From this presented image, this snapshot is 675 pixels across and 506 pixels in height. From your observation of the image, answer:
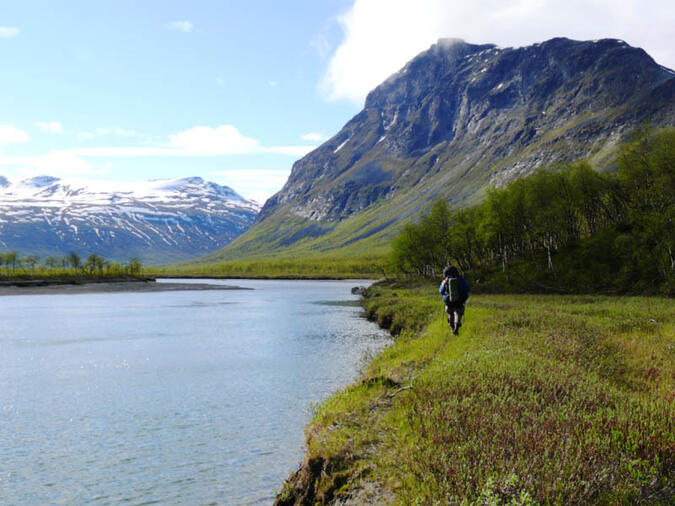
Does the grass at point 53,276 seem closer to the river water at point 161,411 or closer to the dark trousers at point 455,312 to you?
the river water at point 161,411

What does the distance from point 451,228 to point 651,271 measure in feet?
153

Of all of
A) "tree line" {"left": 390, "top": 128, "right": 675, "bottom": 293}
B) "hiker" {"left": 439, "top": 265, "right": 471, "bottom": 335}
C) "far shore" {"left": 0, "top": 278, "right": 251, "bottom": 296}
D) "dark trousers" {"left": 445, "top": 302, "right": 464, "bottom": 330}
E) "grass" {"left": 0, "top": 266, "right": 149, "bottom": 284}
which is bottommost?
"far shore" {"left": 0, "top": 278, "right": 251, "bottom": 296}

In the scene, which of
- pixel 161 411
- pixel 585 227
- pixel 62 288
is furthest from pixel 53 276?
pixel 161 411

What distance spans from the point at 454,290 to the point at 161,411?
14757mm

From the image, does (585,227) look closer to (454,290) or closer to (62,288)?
(454,290)

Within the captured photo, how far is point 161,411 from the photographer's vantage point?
22.1m

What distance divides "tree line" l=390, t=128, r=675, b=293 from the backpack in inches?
1573

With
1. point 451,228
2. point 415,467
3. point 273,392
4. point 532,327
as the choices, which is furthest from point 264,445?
point 451,228

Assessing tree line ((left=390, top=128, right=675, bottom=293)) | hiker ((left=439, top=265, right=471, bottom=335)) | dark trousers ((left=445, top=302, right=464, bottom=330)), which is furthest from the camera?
tree line ((left=390, top=128, right=675, bottom=293))

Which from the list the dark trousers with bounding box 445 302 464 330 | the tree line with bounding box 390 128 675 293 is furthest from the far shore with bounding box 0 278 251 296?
the dark trousers with bounding box 445 302 464 330

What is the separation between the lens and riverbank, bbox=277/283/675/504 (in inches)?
270

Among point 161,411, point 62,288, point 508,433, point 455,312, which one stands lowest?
point 62,288

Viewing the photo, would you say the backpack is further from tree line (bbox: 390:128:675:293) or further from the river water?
tree line (bbox: 390:128:675:293)

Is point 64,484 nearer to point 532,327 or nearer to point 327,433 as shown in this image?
point 327,433
